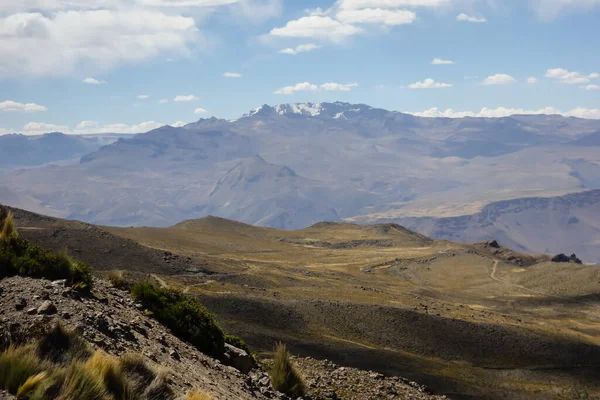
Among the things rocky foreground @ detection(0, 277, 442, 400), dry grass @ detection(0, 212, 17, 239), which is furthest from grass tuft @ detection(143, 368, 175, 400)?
dry grass @ detection(0, 212, 17, 239)

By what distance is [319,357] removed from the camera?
1268 inches

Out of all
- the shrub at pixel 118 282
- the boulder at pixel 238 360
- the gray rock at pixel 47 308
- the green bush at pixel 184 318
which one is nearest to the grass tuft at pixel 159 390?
the gray rock at pixel 47 308

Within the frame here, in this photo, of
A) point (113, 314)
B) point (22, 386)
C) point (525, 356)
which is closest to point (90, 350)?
point (22, 386)

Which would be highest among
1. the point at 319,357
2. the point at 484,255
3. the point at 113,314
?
the point at 113,314

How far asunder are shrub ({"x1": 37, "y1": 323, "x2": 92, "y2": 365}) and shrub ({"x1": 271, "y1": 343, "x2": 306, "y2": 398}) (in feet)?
22.3

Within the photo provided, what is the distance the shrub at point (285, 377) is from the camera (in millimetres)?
15289

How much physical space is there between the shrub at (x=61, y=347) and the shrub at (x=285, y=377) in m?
6.79

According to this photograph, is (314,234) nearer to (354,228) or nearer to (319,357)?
(354,228)

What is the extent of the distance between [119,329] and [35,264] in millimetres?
2858

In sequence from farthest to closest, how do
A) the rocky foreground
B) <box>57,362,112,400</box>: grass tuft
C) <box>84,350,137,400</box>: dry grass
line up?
1. the rocky foreground
2. <box>84,350,137,400</box>: dry grass
3. <box>57,362,112,400</box>: grass tuft

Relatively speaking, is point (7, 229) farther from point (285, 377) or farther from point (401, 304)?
point (401, 304)

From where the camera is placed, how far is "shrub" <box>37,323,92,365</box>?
8.86 m

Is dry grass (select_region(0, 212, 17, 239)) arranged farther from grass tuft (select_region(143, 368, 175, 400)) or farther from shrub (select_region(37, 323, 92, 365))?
grass tuft (select_region(143, 368, 175, 400))

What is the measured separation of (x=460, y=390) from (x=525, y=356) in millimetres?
17454
